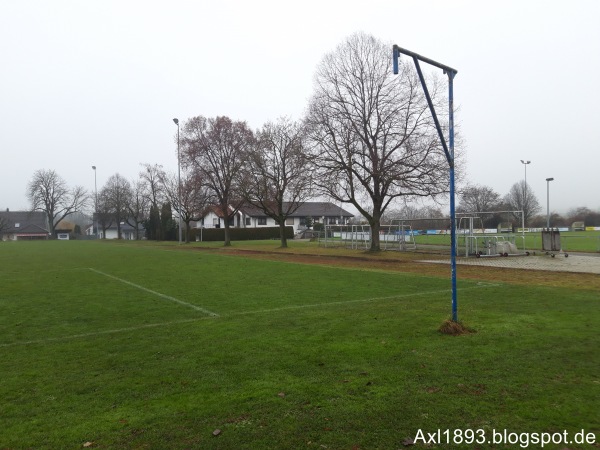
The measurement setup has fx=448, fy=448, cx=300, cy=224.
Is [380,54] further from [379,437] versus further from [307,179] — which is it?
[379,437]

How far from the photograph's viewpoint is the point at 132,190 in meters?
83.1

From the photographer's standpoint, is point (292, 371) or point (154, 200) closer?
point (292, 371)

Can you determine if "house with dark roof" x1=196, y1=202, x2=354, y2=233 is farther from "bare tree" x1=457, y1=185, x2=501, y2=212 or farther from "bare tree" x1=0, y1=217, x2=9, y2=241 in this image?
"bare tree" x1=0, y1=217, x2=9, y2=241

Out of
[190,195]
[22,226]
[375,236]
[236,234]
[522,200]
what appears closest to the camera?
[375,236]

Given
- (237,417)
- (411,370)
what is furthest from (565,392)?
(237,417)

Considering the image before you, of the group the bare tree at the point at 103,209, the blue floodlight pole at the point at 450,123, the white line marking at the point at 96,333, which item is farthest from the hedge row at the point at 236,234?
the blue floodlight pole at the point at 450,123

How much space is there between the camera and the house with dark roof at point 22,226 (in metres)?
106

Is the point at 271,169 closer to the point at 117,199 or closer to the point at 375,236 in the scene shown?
the point at 375,236

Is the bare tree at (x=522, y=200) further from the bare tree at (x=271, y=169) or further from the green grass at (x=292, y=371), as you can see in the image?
the green grass at (x=292, y=371)

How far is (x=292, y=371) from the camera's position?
5508mm

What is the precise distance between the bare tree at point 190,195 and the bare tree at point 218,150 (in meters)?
1.09

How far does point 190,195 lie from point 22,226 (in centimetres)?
8458

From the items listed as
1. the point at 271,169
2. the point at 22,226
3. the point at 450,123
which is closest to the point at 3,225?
the point at 22,226

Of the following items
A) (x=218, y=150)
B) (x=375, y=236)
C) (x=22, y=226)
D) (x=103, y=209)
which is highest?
(x=218, y=150)
